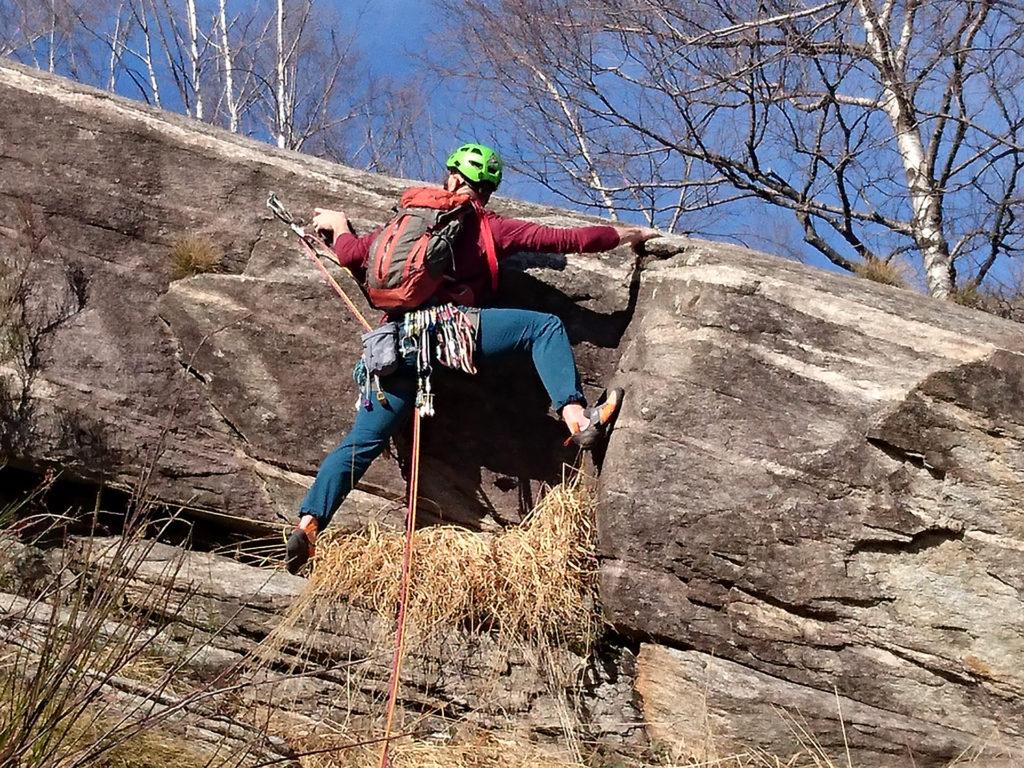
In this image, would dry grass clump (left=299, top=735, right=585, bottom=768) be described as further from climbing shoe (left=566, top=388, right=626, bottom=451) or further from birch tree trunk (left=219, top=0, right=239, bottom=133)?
birch tree trunk (left=219, top=0, right=239, bottom=133)

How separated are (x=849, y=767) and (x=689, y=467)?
1595mm

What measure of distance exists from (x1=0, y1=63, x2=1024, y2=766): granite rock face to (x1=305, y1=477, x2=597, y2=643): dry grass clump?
193 mm

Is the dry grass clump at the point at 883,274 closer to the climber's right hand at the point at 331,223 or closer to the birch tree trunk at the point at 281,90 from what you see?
the climber's right hand at the point at 331,223

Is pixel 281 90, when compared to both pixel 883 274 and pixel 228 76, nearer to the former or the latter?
pixel 228 76

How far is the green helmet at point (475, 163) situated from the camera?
4770mm

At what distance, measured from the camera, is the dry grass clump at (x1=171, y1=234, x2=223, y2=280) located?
5168 millimetres

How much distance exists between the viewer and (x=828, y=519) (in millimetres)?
4227

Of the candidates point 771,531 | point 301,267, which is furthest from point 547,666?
point 301,267

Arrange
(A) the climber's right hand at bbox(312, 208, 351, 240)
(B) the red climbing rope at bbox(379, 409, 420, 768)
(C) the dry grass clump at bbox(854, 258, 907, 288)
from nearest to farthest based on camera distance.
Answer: (B) the red climbing rope at bbox(379, 409, 420, 768) → (A) the climber's right hand at bbox(312, 208, 351, 240) → (C) the dry grass clump at bbox(854, 258, 907, 288)

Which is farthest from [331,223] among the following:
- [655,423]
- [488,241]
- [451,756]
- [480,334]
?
[451,756]

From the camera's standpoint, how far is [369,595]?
183 inches

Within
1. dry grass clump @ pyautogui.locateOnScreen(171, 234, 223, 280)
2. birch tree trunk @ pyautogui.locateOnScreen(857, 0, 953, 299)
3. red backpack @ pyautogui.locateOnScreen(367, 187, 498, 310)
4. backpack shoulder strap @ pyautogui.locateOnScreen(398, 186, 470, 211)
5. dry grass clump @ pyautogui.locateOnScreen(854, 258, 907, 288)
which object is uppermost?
birch tree trunk @ pyautogui.locateOnScreen(857, 0, 953, 299)

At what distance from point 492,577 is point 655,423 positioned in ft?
3.79

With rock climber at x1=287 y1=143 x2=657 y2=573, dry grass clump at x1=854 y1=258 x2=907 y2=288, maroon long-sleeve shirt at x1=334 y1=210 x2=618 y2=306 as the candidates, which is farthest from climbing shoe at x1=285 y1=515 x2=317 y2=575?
dry grass clump at x1=854 y1=258 x2=907 y2=288
